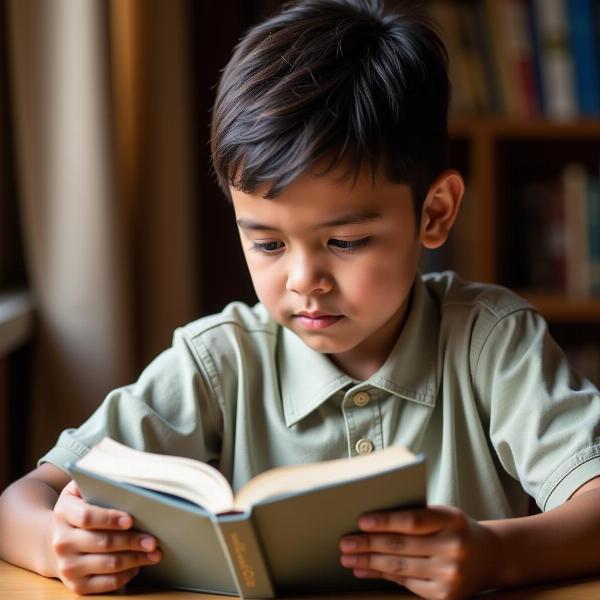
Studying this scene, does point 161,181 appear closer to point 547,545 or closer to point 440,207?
point 440,207

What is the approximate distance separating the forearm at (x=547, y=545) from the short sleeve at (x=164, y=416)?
36cm

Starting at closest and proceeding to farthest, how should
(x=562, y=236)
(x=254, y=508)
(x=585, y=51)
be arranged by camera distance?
(x=254, y=508) < (x=585, y=51) < (x=562, y=236)

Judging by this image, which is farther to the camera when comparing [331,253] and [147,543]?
[331,253]

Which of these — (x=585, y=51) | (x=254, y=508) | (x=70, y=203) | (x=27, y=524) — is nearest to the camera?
(x=254, y=508)

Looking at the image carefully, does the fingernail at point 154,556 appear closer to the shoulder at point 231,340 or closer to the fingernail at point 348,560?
the fingernail at point 348,560

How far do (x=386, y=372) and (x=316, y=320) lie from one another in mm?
132

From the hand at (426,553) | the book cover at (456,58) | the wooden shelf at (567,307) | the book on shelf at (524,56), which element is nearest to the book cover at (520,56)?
the book on shelf at (524,56)

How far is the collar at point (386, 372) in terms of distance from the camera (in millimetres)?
1180

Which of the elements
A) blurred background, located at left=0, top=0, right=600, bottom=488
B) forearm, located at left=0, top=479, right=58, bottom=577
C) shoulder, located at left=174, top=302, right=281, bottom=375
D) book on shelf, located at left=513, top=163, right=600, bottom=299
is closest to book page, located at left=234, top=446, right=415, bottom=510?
forearm, located at left=0, top=479, right=58, bottom=577

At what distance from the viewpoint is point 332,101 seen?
3.54ft

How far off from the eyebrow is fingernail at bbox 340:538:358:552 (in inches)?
12.9

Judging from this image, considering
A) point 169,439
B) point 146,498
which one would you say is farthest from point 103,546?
point 169,439

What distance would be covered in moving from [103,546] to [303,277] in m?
0.33

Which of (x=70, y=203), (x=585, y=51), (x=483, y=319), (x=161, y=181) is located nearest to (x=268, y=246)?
(x=483, y=319)
